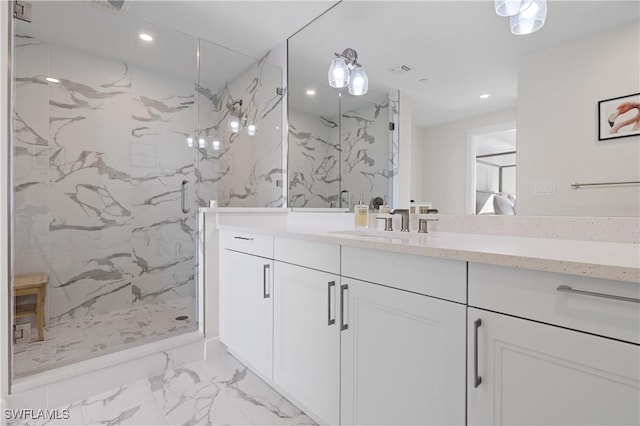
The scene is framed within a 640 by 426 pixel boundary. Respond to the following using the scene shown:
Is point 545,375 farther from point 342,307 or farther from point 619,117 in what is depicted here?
point 619,117

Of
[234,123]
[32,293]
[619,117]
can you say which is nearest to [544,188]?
[619,117]

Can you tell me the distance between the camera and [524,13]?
1200 millimetres

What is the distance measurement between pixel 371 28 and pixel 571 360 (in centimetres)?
189

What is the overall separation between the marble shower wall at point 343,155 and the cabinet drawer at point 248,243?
0.69 metres

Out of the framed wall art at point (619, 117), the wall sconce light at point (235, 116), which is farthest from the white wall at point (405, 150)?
the wall sconce light at point (235, 116)

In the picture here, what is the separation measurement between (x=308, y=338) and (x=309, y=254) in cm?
38

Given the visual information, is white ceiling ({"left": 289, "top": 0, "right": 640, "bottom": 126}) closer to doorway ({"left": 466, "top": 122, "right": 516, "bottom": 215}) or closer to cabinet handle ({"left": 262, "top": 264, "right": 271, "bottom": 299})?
doorway ({"left": 466, "top": 122, "right": 516, "bottom": 215})

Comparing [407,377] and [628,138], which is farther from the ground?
[628,138]

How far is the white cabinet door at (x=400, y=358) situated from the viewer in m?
0.88

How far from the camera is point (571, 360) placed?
68cm

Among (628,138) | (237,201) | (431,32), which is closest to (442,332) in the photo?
(628,138)

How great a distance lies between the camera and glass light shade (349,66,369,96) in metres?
1.89

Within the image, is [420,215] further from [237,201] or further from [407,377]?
[237,201]

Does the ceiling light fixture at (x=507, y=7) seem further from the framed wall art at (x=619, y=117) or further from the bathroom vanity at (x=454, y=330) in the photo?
the bathroom vanity at (x=454, y=330)
